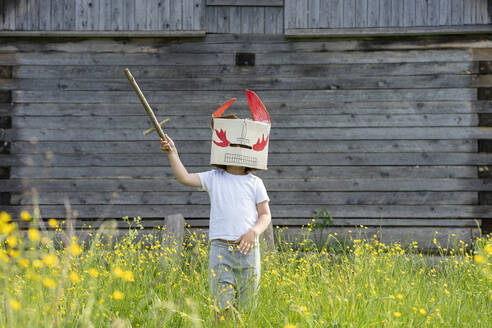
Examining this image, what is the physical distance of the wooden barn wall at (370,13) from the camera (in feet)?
19.3

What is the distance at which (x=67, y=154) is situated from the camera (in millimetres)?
5926

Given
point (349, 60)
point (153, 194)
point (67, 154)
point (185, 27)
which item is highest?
point (185, 27)

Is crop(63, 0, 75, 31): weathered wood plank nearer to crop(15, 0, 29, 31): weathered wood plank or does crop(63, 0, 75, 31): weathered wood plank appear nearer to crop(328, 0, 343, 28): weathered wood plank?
crop(15, 0, 29, 31): weathered wood plank

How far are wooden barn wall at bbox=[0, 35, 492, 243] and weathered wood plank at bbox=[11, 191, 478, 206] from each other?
13mm

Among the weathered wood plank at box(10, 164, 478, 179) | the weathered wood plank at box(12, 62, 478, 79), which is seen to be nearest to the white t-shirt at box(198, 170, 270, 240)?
the weathered wood plank at box(10, 164, 478, 179)

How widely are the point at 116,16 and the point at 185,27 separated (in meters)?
0.88

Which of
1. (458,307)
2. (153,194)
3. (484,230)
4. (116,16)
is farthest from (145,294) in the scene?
(484,230)

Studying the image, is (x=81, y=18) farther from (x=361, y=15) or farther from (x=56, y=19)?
(x=361, y=15)

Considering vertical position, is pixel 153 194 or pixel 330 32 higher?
pixel 330 32

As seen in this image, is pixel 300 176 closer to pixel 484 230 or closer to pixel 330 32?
pixel 330 32

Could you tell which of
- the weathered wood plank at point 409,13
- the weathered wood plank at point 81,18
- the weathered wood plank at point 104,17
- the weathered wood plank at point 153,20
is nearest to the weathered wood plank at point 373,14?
the weathered wood plank at point 409,13

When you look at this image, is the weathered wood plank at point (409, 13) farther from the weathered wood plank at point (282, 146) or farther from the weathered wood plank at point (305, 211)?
the weathered wood plank at point (305, 211)

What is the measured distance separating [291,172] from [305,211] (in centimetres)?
52

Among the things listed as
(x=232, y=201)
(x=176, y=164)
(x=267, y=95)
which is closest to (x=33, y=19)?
(x=267, y=95)
